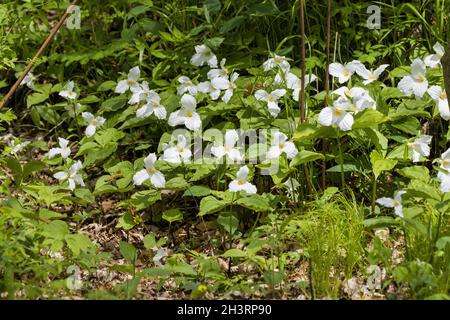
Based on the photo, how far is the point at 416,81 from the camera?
3.22 metres

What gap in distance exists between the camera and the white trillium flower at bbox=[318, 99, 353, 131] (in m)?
2.94

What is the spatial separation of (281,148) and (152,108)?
66 cm

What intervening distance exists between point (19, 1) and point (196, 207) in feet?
6.16

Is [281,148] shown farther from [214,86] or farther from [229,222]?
[214,86]

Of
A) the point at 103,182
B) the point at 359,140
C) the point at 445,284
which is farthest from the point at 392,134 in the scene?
the point at 103,182

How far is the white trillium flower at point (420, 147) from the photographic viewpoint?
304 cm

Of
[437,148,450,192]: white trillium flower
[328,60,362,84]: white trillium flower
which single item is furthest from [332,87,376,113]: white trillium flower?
[437,148,450,192]: white trillium flower

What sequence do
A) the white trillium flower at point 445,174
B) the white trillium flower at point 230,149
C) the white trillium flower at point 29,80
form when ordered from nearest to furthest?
the white trillium flower at point 445,174 < the white trillium flower at point 230,149 < the white trillium flower at point 29,80

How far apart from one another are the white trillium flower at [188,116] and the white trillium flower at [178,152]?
9 cm

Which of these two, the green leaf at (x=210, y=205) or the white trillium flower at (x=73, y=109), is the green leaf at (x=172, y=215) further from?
the white trillium flower at (x=73, y=109)

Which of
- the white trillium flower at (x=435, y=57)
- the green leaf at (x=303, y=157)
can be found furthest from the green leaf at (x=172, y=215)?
the white trillium flower at (x=435, y=57)

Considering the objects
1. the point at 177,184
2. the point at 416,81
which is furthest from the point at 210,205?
the point at 416,81

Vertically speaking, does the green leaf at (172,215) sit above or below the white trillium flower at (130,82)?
below

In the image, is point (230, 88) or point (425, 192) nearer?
point (425, 192)
